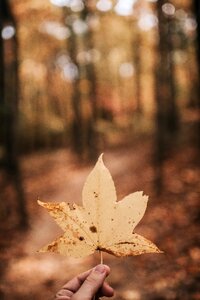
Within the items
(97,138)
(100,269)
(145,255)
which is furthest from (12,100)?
(97,138)

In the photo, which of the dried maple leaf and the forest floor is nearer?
the dried maple leaf

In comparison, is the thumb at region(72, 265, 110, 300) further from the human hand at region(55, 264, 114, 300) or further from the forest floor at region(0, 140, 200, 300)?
the forest floor at region(0, 140, 200, 300)

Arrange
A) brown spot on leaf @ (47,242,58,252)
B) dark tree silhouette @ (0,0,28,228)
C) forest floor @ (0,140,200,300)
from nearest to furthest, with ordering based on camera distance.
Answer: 1. brown spot on leaf @ (47,242,58,252)
2. forest floor @ (0,140,200,300)
3. dark tree silhouette @ (0,0,28,228)

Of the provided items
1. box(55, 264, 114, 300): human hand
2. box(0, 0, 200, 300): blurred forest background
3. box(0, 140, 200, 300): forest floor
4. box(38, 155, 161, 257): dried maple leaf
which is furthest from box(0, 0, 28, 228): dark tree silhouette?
box(38, 155, 161, 257): dried maple leaf

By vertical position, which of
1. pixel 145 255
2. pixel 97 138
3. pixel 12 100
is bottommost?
pixel 145 255

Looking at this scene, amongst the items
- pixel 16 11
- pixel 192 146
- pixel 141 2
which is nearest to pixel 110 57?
pixel 141 2

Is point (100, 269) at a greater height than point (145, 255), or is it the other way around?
point (100, 269)

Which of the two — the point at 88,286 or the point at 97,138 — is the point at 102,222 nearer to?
the point at 88,286

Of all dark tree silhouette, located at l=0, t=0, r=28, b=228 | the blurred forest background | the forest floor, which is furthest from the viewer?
dark tree silhouette, located at l=0, t=0, r=28, b=228
